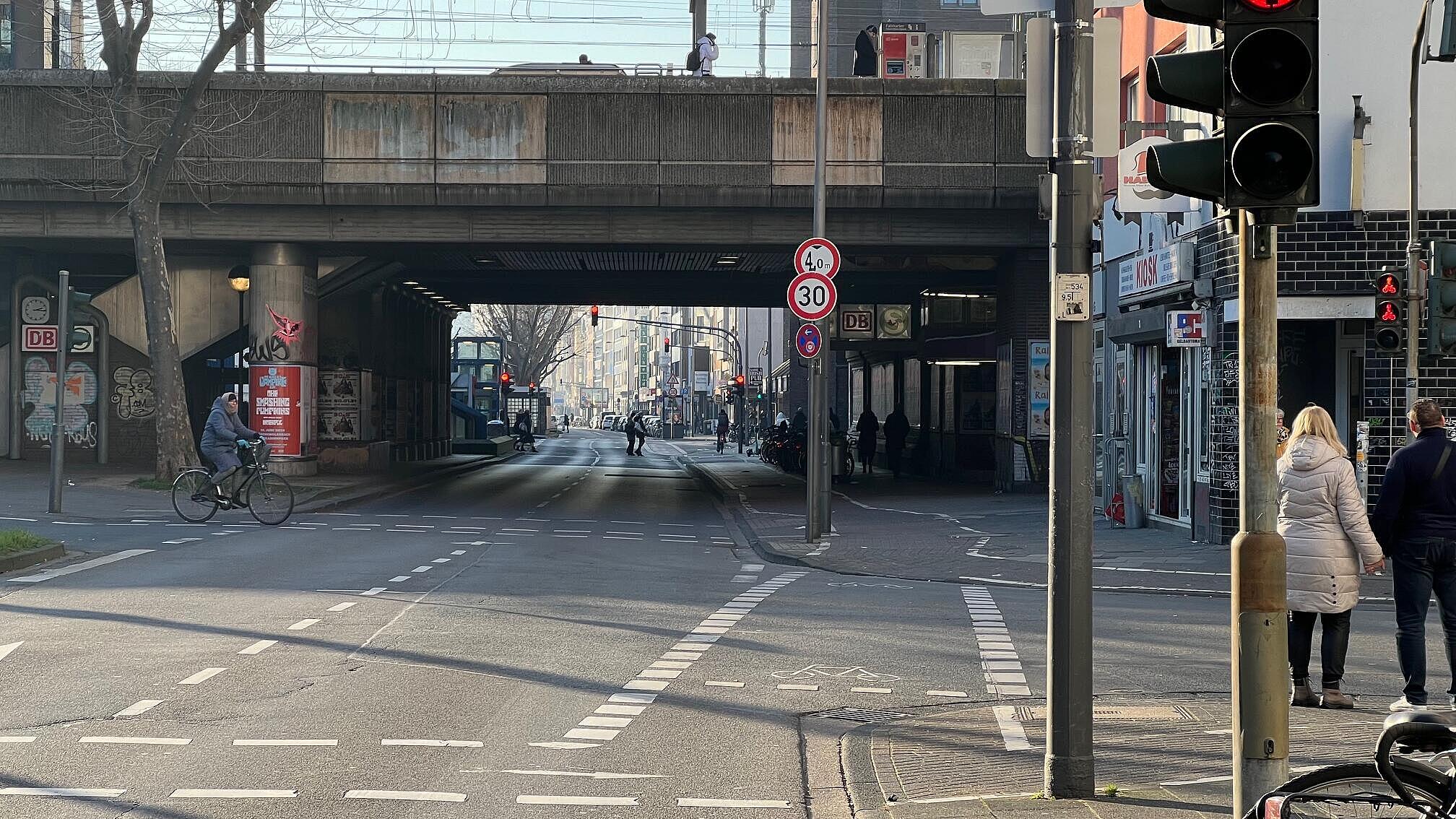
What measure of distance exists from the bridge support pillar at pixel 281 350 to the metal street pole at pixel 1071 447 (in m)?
25.7

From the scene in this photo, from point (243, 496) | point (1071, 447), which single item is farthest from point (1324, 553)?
point (243, 496)

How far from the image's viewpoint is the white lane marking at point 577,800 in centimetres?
631

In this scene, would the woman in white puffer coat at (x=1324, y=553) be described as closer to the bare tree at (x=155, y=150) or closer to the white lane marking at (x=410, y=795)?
the white lane marking at (x=410, y=795)

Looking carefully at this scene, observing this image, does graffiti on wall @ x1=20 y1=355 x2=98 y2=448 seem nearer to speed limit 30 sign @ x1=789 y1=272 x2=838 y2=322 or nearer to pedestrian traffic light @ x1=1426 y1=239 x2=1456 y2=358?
speed limit 30 sign @ x1=789 y1=272 x2=838 y2=322

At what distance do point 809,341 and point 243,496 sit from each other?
331 inches

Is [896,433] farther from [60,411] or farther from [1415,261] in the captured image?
[1415,261]

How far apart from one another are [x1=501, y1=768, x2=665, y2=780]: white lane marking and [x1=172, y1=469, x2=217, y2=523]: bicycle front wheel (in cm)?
1644

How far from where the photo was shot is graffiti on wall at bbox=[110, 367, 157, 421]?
34.0 m

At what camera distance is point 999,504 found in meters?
28.0

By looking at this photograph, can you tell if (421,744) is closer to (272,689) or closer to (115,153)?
(272,689)

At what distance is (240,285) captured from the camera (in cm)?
3191

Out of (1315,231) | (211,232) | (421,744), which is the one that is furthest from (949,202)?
(421,744)

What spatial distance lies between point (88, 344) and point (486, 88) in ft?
38.1

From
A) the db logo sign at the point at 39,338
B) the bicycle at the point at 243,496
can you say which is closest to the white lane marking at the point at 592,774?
the bicycle at the point at 243,496
